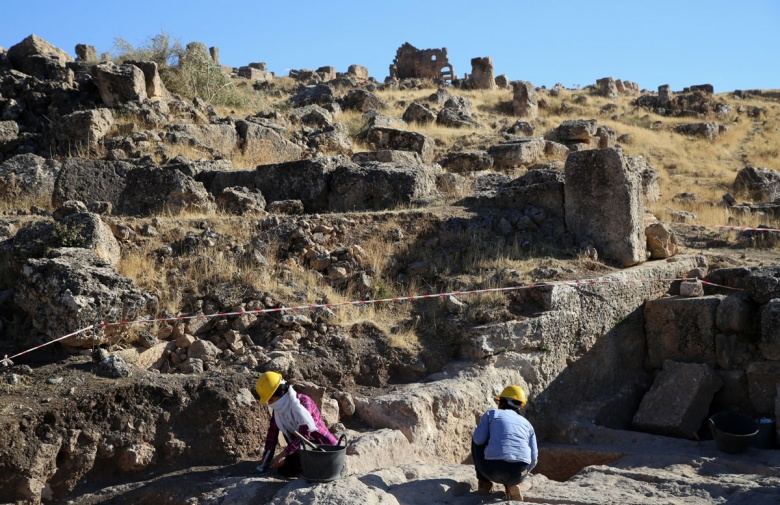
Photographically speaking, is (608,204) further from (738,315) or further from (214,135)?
(214,135)

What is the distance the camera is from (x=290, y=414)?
5609 millimetres

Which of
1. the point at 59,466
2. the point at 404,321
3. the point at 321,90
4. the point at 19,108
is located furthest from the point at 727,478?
the point at 321,90

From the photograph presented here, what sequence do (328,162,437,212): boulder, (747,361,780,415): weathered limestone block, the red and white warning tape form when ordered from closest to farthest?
the red and white warning tape
(747,361,780,415): weathered limestone block
(328,162,437,212): boulder

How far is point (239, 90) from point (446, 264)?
12220 millimetres

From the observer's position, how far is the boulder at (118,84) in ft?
49.1

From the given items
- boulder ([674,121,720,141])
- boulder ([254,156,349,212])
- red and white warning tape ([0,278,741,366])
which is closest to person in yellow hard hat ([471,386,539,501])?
red and white warning tape ([0,278,741,366])

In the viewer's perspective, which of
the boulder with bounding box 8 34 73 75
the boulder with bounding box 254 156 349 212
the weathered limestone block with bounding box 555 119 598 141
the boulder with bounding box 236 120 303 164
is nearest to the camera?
the boulder with bounding box 254 156 349 212

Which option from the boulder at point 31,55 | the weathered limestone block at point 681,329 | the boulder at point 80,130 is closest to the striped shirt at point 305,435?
the weathered limestone block at point 681,329

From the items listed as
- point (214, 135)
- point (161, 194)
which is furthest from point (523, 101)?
point (161, 194)

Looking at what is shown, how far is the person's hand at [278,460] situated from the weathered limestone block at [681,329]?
5.24 m

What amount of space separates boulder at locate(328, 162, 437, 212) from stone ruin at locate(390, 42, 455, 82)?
23.3m

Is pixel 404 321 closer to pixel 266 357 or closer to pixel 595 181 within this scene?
pixel 266 357

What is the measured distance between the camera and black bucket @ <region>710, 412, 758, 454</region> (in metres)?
7.36

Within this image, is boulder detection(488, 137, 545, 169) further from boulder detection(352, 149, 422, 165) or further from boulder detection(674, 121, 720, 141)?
boulder detection(674, 121, 720, 141)
